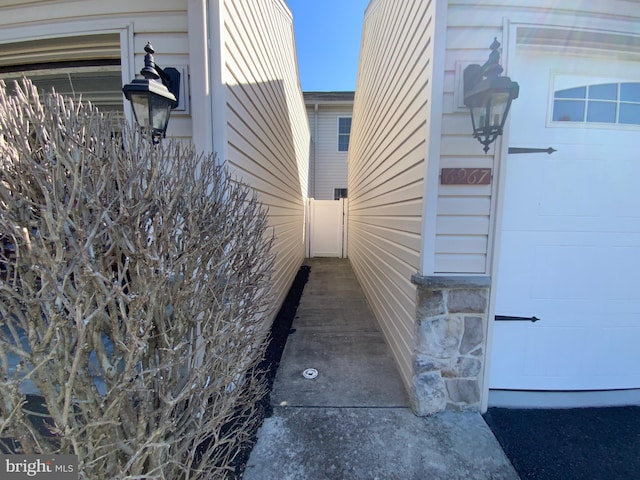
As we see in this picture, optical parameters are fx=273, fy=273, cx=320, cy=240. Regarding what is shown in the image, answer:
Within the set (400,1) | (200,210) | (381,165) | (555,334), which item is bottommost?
(555,334)

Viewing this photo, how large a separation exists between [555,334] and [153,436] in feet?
9.34

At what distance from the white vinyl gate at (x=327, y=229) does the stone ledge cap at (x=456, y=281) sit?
6.62 m

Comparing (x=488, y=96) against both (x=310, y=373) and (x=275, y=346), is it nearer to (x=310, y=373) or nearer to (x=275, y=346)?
(x=310, y=373)

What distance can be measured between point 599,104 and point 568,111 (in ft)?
0.83

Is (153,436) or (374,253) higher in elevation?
(374,253)

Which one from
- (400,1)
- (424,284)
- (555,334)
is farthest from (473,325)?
(400,1)

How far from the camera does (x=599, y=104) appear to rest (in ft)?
6.95

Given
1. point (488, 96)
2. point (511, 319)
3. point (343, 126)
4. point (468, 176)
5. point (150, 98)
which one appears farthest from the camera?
point (343, 126)

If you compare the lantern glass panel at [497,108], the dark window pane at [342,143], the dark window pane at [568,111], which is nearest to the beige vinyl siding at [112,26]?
the lantern glass panel at [497,108]

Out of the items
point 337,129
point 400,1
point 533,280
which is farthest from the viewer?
point 337,129

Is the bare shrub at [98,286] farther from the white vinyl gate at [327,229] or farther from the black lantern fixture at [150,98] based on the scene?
the white vinyl gate at [327,229]

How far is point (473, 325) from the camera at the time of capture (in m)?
2.08

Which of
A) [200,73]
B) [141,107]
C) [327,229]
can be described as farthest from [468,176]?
[327,229]

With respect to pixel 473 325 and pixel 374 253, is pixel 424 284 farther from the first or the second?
pixel 374 253
